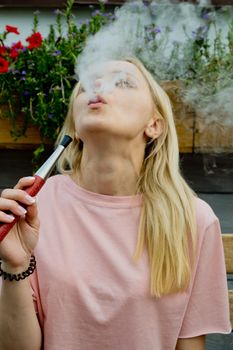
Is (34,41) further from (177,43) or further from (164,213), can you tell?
(164,213)

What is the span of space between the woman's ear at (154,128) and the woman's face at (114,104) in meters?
0.01

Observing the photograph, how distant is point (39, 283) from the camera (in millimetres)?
1713

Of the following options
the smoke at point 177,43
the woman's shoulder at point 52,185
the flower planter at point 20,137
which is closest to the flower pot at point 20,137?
the flower planter at point 20,137

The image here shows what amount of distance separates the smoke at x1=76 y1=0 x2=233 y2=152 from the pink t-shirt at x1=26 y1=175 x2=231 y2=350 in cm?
72

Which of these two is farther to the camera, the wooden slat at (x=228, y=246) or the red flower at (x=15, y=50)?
the red flower at (x=15, y=50)

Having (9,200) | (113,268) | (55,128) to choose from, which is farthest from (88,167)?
(55,128)

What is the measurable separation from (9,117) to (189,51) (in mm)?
766

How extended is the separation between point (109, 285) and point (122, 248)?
4.1 inches

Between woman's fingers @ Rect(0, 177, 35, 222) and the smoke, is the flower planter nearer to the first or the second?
the smoke

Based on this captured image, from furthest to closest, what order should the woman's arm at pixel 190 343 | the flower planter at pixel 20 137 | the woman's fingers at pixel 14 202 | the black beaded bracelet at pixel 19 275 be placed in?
the flower planter at pixel 20 137, the woman's arm at pixel 190 343, the black beaded bracelet at pixel 19 275, the woman's fingers at pixel 14 202

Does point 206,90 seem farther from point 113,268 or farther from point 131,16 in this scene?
point 113,268

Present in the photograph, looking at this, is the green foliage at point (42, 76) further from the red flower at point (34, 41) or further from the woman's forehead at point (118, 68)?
the woman's forehead at point (118, 68)

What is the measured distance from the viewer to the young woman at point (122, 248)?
1.69m

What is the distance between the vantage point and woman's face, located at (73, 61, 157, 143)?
5.46 feet
